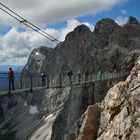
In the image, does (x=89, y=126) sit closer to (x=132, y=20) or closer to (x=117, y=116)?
(x=117, y=116)

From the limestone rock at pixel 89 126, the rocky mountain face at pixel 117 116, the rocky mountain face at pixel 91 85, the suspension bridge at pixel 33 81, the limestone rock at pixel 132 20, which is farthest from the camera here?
the limestone rock at pixel 132 20

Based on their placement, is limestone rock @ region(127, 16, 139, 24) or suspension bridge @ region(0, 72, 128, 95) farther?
limestone rock @ region(127, 16, 139, 24)

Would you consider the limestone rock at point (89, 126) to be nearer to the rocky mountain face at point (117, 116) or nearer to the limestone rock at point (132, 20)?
the rocky mountain face at point (117, 116)

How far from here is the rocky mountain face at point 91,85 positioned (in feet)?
128

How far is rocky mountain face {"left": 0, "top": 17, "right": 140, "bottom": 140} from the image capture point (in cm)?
3894

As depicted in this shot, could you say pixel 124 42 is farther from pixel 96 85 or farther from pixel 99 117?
pixel 99 117

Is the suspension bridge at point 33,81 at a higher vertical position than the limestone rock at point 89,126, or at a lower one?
higher

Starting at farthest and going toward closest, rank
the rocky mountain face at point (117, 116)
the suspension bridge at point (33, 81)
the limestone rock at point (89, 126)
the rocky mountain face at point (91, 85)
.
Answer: the limestone rock at point (89, 126) < the rocky mountain face at point (91, 85) < the rocky mountain face at point (117, 116) < the suspension bridge at point (33, 81)

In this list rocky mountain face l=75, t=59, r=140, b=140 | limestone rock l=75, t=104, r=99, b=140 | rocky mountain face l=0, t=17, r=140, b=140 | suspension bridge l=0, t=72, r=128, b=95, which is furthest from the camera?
limestone rock l=75, t=104, r=99, b=140

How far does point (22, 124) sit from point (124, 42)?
187 feet

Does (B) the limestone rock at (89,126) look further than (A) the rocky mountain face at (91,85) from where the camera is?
Yes

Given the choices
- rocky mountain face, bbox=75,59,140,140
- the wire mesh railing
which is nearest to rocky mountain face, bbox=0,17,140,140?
rocky mountain face, bbox=75,59,140,140

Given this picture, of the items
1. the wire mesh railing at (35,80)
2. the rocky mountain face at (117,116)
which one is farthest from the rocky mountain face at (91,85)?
the wire mesh railing at (35,80)

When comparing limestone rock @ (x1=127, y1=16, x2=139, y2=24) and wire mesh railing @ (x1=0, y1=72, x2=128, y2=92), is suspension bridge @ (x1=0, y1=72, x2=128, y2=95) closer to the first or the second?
wire mesh railing @ (x1=0, y1=72, x2=128, y2=92)
